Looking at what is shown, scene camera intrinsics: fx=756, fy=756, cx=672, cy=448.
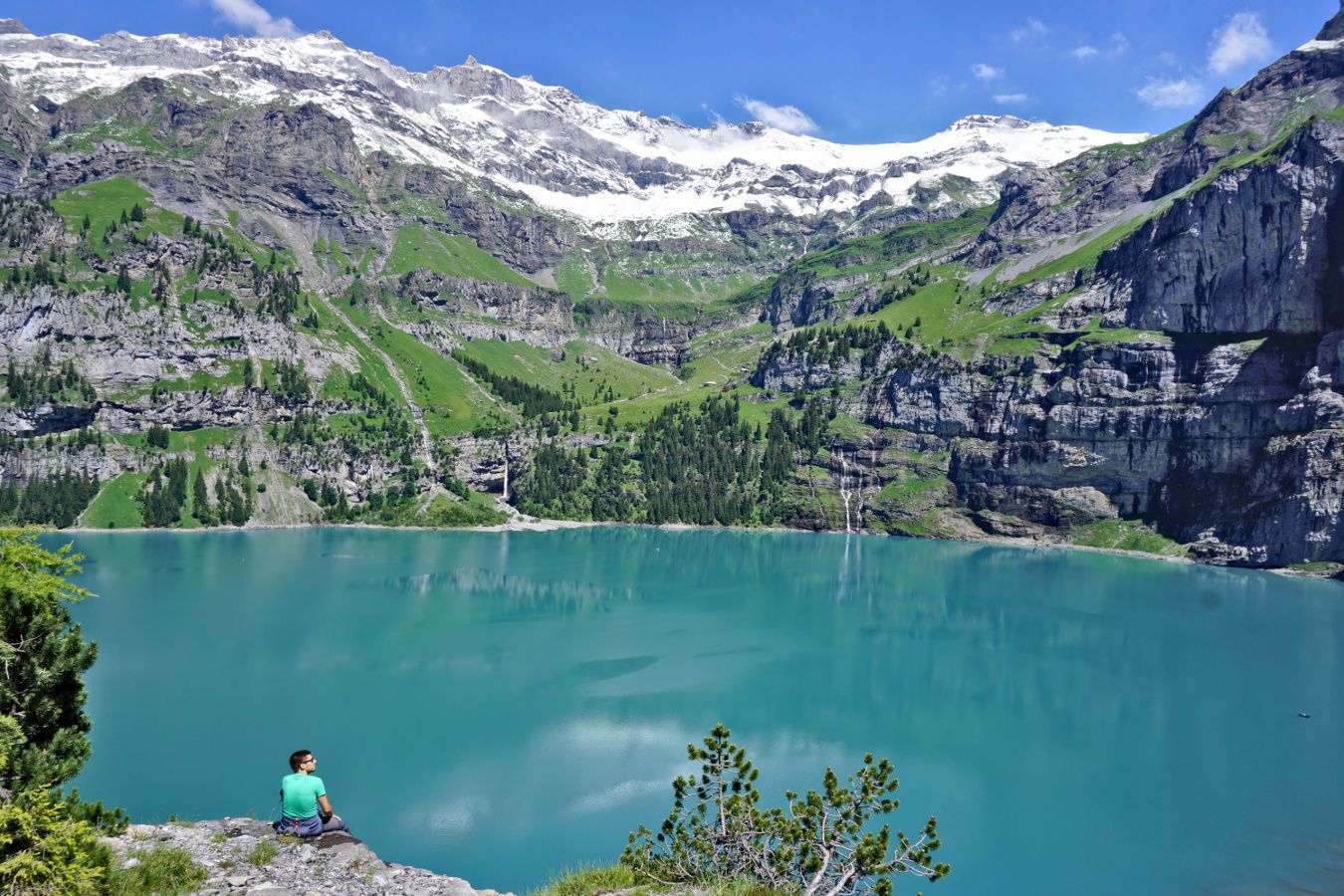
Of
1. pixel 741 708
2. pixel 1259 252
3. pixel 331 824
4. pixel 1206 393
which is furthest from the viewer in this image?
pixel 1259 252

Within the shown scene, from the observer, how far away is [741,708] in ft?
175

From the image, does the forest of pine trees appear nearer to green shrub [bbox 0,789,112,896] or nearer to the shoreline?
the shoreline

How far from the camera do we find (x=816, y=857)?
14.3m

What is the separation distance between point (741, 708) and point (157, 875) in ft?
144

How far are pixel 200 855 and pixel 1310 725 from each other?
217 feet

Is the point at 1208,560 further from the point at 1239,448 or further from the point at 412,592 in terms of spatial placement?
the point at 412,592

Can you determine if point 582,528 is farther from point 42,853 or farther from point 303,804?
point 42,853

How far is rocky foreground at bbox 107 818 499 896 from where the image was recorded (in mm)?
13931

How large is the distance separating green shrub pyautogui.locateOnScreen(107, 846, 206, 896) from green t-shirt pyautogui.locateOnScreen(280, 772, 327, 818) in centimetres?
190

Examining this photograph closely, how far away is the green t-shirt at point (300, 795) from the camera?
1585 cm

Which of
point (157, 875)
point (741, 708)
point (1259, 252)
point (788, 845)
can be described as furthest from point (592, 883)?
point (1259, 252)

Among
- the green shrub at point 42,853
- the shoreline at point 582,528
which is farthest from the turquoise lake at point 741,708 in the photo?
the shoreline at point 582,528

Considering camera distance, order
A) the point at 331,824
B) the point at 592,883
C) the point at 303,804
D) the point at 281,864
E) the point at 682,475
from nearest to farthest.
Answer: the point at 592,883, the point at 281,864, the point at 303,804, the point at 331,824, the point at 682,475

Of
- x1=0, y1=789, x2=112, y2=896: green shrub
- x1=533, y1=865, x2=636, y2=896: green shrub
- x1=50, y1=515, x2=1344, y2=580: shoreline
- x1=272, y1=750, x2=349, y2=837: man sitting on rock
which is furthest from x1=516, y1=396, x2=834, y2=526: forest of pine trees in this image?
x1=0, y1=789, x2=112, y2=896: green shrub
